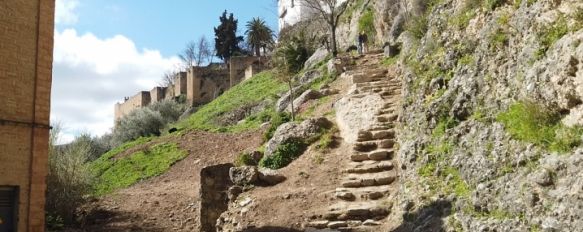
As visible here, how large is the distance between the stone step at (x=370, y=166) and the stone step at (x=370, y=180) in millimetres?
210

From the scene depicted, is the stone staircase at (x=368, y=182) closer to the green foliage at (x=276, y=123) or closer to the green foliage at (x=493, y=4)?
the green foliage at (x=276, y=123)

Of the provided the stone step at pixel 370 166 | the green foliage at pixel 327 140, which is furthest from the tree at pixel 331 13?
the stone step at pixel 370 166

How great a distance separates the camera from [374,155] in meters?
14.3

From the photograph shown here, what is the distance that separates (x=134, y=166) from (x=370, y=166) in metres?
14.2

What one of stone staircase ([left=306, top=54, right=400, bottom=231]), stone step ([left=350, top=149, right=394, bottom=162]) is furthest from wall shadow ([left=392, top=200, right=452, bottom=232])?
stone step ([left=350, top=149, right=394, bottom=162])

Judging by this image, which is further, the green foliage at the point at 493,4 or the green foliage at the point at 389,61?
the green foliage at the point at 389,61

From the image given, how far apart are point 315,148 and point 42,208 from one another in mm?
8358

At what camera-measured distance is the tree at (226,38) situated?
60.1 m

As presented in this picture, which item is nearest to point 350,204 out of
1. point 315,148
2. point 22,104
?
point 315,148

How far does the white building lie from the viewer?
50312mm

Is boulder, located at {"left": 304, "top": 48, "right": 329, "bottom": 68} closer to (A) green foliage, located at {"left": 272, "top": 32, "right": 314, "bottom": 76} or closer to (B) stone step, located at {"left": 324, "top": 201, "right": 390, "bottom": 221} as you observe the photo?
(A) green foliage, located at {"left": 272, "top": 32, "right": 314, "bottom": 76}

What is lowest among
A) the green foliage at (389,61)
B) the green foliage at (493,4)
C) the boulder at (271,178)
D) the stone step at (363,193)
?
the stone step at (363,193)

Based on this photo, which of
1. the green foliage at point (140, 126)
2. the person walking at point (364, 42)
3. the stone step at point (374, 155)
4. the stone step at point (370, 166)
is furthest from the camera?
the green foliage at point (140, 126)

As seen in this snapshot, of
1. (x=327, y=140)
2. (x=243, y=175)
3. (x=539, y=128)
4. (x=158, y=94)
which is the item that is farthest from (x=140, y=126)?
(x=539, y=128)
